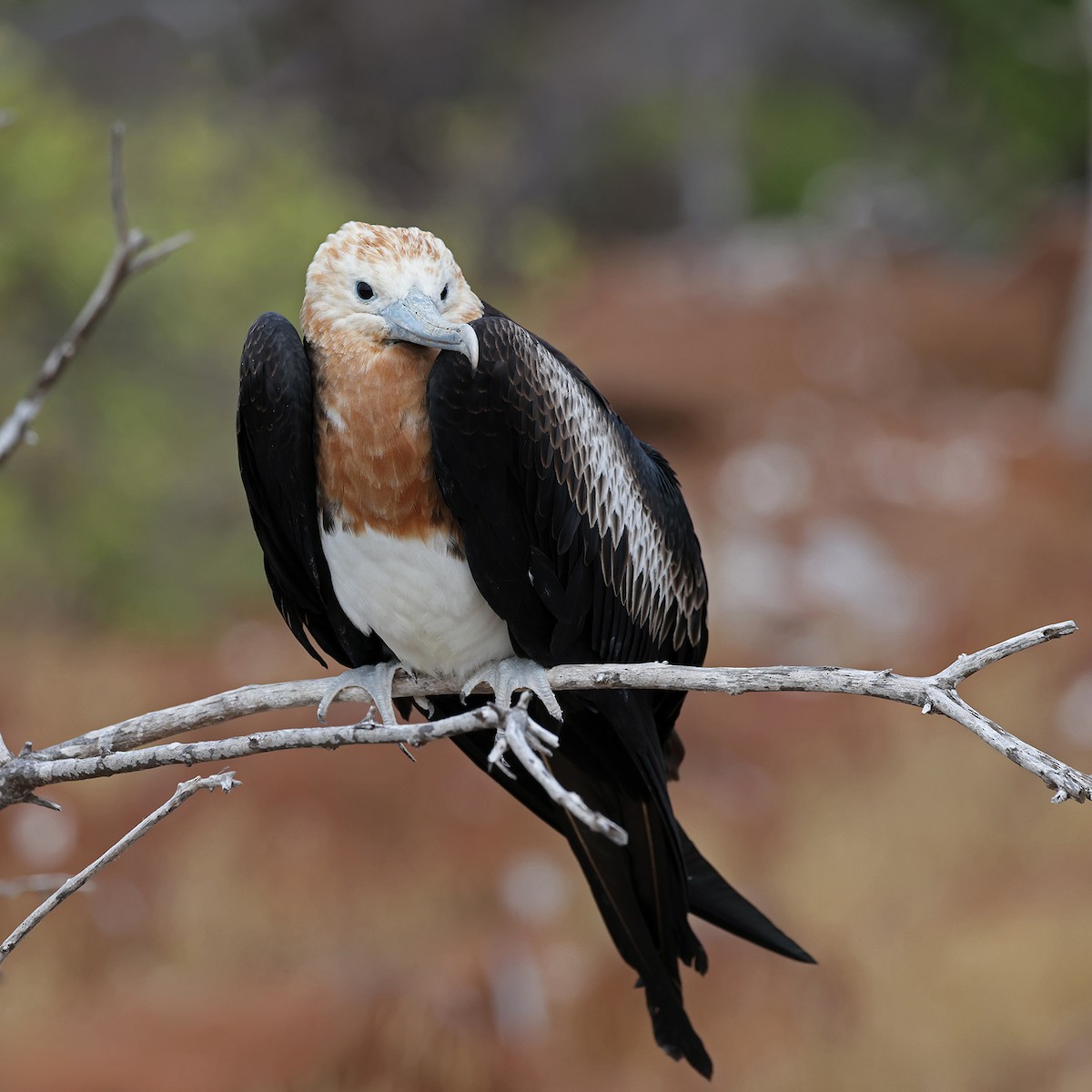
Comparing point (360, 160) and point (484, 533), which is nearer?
point (484, 533)

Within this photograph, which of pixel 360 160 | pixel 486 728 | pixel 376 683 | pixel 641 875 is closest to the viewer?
pixel 486 728

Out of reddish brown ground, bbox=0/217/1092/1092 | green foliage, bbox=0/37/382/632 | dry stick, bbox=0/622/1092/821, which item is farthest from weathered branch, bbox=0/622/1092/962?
green foliage, bbox=0/37/382/632

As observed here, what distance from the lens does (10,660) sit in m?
8.07

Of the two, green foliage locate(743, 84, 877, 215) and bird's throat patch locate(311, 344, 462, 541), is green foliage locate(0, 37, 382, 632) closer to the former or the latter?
bird's throat patch locate(311, 344, 462, 541)

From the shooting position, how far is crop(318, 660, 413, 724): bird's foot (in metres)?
2.53

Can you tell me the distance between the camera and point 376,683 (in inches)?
105

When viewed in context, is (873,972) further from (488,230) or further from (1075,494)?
(488,230)

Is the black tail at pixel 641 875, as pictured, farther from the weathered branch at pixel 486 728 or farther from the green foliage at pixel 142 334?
the green foliage at pixel 142 334

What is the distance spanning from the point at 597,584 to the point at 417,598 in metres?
0.34

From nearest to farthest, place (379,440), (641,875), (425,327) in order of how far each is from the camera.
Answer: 1. (425,327)
2. (379,440)
3. (641,875)

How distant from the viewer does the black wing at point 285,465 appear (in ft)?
8.02

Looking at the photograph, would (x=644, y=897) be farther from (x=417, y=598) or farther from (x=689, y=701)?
(x=689, y=701)

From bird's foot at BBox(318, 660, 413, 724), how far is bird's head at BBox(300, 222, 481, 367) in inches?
23.6

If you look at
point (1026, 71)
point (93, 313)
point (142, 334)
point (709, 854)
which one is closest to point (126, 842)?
point (93, 313)
